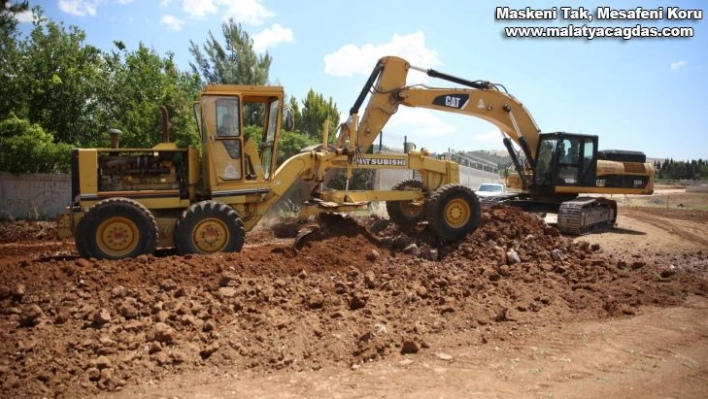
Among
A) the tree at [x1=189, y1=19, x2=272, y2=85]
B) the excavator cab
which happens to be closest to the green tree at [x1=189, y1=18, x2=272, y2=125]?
the tree at [x1=189, y1=19, x2=272, y2=85]

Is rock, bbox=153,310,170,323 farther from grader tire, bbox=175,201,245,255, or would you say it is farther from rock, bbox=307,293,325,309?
grader tire, bbox=175,201,245,255

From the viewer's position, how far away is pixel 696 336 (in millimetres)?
5977

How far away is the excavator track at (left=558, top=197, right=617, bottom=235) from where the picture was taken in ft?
41.9

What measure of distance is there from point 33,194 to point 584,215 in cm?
1538

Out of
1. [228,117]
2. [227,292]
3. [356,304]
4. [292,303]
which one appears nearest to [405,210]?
[228,117]

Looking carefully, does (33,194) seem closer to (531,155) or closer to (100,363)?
(100,363)

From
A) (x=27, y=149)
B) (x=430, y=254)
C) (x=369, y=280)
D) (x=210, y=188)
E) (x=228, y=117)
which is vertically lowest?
(x=369, y=280)

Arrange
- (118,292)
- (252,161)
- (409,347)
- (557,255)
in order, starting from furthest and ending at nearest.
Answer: (252,161), (557,255), (118,292), (409,347)

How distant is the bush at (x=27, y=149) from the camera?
1525 centimetres

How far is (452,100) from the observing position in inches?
429

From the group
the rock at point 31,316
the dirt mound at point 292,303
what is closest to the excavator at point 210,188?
the dirt mound at point 292,303

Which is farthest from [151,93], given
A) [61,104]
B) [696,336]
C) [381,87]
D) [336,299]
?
[696,336]

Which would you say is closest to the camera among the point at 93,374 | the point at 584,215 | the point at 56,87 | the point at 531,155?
the point at 93,374

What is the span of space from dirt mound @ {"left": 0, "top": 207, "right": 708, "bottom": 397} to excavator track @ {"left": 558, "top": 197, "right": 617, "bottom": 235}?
156 inches
